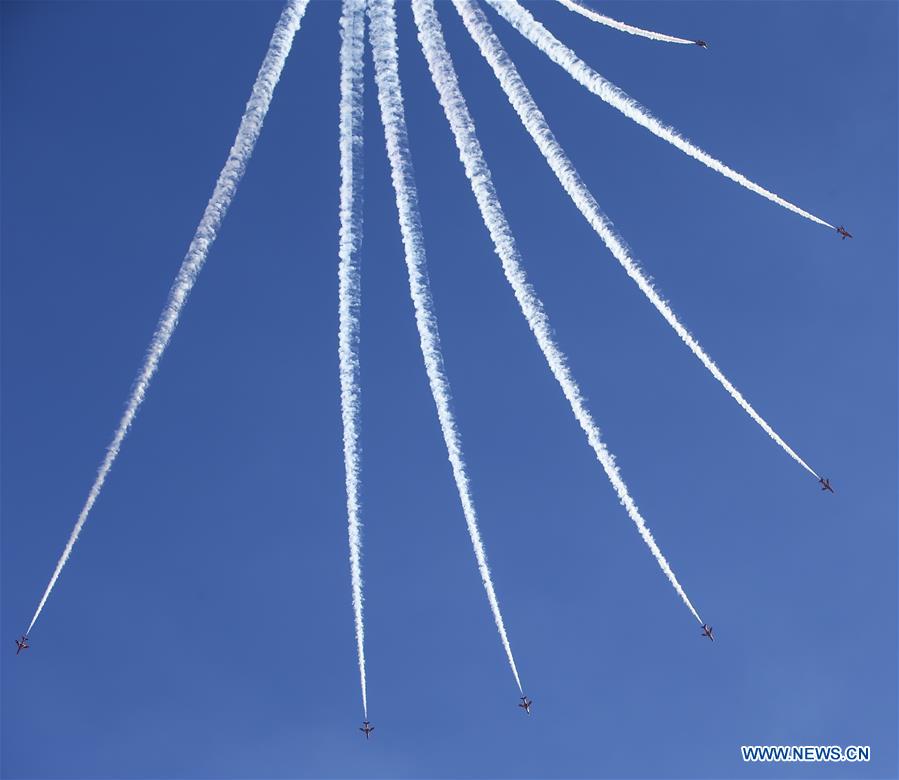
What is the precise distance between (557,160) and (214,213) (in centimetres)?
936

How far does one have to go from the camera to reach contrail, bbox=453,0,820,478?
21.3 m

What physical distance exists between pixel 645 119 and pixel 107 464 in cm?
1676

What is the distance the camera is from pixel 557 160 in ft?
73.0

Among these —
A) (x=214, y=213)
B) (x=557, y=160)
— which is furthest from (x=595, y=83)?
(x=214, y=213)

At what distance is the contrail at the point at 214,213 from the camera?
2106 centimetres

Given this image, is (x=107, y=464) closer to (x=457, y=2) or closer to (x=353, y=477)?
(x=353, y=477)

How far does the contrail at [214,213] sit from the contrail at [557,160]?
16.5 feet

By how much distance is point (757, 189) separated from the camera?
21.4 metres

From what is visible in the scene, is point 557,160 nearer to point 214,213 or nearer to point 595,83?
point 595,83

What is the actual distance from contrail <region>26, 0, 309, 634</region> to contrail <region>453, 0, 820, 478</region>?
16.5 feet

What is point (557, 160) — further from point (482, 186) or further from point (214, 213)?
point (214, 213)

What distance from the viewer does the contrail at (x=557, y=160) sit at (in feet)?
70.0

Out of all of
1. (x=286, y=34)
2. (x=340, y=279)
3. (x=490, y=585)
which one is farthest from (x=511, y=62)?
(x=490, y=585)

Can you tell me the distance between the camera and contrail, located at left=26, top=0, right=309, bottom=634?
21.1 m
